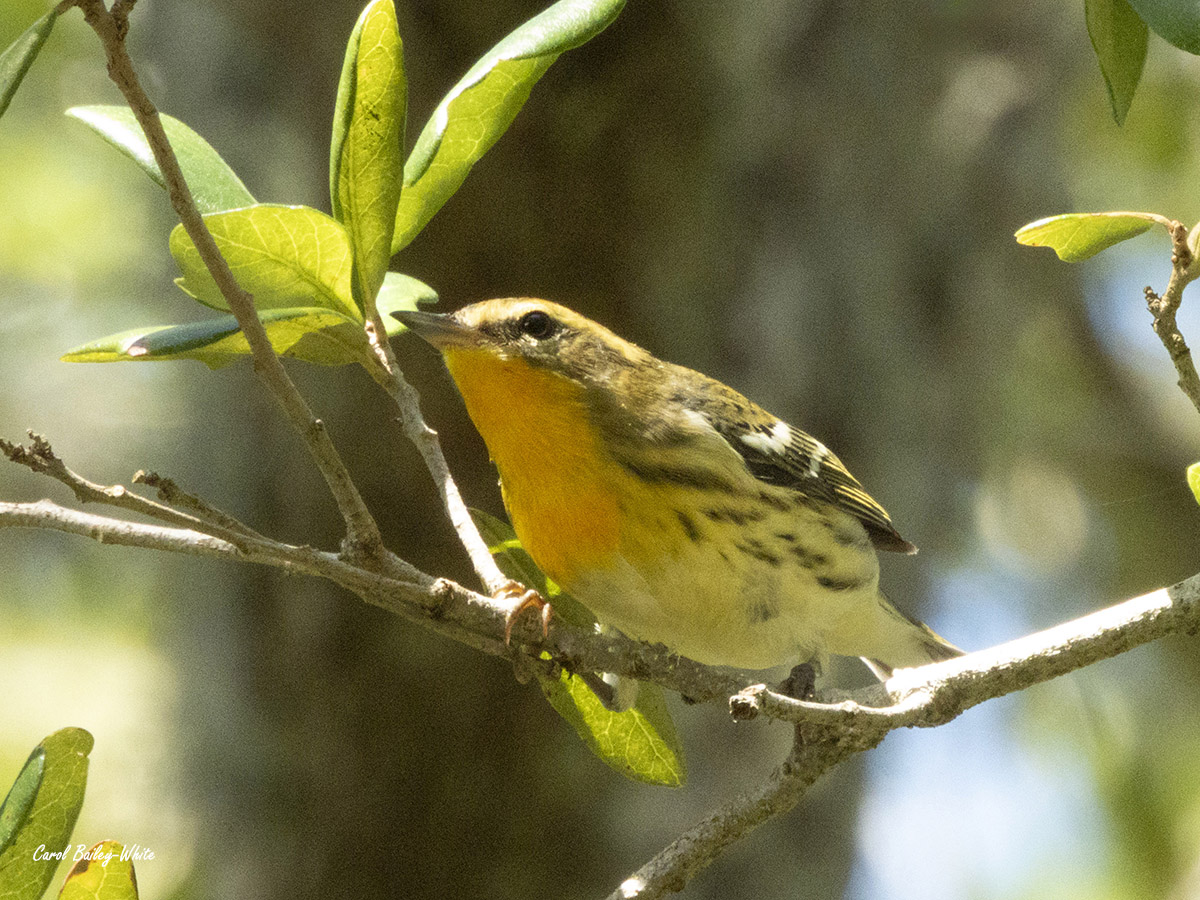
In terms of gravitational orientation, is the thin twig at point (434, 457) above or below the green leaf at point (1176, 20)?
below

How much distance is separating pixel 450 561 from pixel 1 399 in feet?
12.5

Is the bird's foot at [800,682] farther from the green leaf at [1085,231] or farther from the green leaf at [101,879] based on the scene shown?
the green leaf at [101,879]

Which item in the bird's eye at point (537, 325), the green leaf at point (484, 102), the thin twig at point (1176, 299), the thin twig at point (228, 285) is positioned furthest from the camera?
the bird's eye at point (537, 325)

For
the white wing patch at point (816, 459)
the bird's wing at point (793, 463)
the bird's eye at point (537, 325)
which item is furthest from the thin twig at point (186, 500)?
the white wing patch at point (816, 459)

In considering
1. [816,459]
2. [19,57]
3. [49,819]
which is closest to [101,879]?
[49,819]

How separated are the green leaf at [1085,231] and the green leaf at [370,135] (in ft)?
2.96

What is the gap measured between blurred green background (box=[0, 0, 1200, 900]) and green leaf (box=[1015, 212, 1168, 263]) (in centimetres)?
221

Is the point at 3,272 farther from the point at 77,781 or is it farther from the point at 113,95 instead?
the point at 77,781

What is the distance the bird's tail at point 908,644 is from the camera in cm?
341

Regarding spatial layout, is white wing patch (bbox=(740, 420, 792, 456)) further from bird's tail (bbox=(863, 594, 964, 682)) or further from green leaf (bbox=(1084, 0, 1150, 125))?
green leaf (bbox=(1084, 0, 1150, 125))

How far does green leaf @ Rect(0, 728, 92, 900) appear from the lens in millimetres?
1496

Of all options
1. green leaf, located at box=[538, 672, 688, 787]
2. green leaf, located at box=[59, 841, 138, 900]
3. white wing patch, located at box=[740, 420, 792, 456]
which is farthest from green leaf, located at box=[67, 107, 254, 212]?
white wing patch, located at box=[740, 420, 792, 456]

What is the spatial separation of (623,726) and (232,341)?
3.33ft

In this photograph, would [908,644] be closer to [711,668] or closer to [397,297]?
[711,668]
